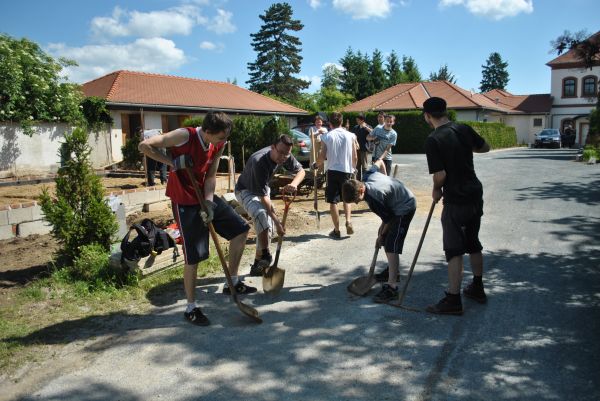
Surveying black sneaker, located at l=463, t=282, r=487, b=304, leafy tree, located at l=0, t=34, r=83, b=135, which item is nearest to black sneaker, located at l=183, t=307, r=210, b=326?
black sneaker, located at l=463, t=282, r=487, b=304

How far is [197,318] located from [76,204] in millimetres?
2382

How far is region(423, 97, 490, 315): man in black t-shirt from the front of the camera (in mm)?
4074

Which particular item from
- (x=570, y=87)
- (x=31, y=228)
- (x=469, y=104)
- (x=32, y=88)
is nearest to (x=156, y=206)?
(x=31, y=228)

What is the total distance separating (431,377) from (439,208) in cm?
632

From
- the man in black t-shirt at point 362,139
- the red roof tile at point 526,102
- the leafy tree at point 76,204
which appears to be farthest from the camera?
the red roof tile at point 526,102

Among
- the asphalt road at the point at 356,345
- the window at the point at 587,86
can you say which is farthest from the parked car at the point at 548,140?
the asphalt road at the point at 356,345

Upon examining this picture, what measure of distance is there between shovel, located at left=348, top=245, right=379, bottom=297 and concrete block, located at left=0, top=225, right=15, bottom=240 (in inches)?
200

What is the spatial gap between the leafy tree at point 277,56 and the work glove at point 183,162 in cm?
5258

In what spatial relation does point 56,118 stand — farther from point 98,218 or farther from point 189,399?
point 189,399

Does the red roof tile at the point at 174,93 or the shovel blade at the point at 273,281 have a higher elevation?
the red roof tile at the point at 174,93

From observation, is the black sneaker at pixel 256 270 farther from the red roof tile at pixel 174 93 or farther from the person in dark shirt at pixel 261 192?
the red roof tile at pixel 174 93

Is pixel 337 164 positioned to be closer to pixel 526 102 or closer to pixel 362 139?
pixel 362 139

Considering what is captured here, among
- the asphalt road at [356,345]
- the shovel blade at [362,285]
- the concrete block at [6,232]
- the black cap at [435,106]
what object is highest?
the black cap at [435,106]

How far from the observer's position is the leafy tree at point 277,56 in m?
55.5
